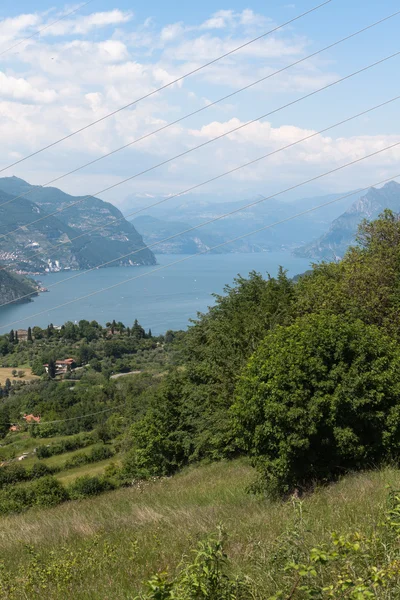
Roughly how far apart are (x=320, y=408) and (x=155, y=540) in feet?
14.7

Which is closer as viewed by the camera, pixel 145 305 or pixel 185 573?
pixel 185 573

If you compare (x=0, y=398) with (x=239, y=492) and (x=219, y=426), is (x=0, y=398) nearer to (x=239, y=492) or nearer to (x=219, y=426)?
(x=219, y=426)

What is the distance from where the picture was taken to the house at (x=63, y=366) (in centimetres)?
9214

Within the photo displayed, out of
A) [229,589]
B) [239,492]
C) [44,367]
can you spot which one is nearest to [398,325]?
[239,492]

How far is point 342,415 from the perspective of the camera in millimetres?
9125

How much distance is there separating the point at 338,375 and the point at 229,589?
6719 millimetres

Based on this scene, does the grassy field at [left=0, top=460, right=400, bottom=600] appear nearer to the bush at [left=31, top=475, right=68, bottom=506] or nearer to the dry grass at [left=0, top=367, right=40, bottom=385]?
the bush at [left=31, top=475, right=68, bottom=506]

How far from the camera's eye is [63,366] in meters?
94.2

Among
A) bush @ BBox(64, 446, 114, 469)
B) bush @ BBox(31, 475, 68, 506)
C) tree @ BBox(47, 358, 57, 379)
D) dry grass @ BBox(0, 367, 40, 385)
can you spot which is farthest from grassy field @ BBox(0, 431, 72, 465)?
tree @ BBox(47, 358, 57, 379)

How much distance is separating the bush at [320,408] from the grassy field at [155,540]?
0.82 metres

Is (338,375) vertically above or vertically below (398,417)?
above

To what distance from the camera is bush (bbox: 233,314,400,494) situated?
8.98m

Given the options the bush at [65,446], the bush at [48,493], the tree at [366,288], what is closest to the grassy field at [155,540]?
the tree at [366,288]

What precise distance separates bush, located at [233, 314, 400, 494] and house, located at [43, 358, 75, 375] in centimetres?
8632
